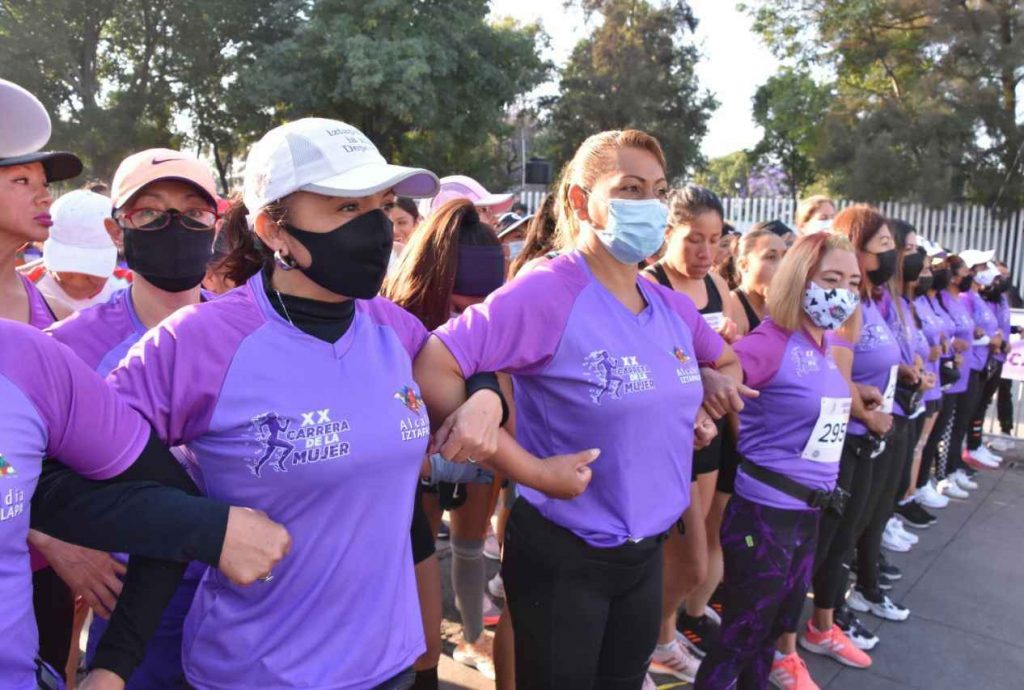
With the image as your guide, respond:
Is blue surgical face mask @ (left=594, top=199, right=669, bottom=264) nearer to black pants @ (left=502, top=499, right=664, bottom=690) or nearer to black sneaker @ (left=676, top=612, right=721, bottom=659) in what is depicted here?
black pants @ (left=502, top=499, right=664, bottom=690)

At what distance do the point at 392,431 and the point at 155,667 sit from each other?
2.70ft

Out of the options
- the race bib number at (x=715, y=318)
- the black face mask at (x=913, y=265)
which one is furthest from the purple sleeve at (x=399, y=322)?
the black face mask at (x=913, y=265)

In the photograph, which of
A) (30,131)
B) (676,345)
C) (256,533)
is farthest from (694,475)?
(30,131)

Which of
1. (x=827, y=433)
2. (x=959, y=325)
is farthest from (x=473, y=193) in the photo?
(x=959, y=325)

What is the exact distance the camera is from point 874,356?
3.94 meters

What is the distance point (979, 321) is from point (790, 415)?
578cm

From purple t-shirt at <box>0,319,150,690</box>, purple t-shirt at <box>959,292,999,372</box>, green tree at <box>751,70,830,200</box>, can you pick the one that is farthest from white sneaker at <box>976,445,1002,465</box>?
green tree at <box>751,70,830,200</box>

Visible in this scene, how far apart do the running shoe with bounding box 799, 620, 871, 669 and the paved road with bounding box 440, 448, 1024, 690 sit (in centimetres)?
4

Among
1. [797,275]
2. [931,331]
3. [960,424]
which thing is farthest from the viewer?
[960,424]

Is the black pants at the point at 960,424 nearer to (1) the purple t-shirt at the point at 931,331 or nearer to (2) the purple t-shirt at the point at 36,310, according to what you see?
(1) the purple t-shirt at the point at 931,331

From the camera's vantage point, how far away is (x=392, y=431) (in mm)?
1694

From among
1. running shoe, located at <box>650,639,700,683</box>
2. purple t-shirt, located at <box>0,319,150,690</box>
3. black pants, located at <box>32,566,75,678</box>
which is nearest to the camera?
purple t-shirt, located at <box>0,319,150,690</box>

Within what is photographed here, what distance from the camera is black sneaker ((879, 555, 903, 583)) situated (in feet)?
16.7

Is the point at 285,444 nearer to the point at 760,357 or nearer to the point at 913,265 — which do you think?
the point at 760,357
